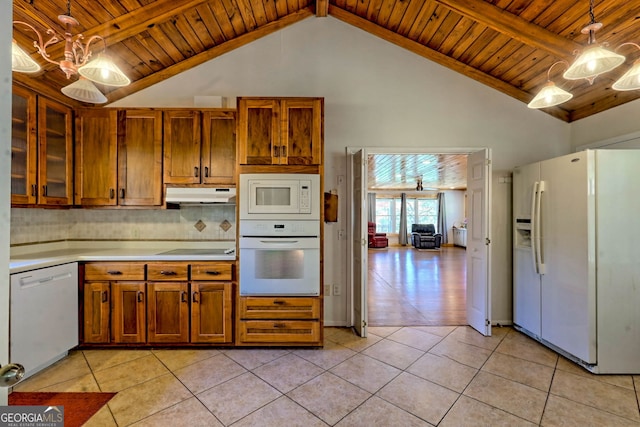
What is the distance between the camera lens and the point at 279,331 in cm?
262

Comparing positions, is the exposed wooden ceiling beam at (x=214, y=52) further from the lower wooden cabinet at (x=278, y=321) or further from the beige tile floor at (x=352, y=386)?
the beige tile floor at (x=352, y=386)

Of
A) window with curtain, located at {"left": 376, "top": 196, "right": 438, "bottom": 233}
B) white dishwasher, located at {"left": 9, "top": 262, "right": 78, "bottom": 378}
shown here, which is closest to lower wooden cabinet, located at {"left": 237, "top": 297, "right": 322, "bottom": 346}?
white dishwasher, located at {"left": 9, "top": 262, "right": 78, "bottom": 378}

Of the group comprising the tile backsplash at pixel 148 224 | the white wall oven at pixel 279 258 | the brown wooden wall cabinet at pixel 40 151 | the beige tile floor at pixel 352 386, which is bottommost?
the beige tile floor at pixel 352 386

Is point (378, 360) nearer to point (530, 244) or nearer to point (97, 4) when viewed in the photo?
point (530, 244)

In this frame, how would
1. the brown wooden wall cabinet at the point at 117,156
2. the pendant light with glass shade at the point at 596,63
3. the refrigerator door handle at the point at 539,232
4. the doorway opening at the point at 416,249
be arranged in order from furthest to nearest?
the doorway opening at the point at 416,249
the brown wooden wall cabinet at the point at 117,156
the refrigerator door handle at the point at 539,232
the pendant light with glass shade at the point at 596,63

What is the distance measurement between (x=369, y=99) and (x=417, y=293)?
319 centimetres

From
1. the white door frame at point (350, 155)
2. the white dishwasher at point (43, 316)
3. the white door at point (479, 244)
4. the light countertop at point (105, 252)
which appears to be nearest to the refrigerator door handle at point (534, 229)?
the white door at point (479, 244)

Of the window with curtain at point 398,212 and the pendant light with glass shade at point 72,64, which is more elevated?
the pendant light with glass shade at point 72,64

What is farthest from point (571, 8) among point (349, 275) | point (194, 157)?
point (194, 157)

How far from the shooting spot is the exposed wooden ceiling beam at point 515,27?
2418 millimetres

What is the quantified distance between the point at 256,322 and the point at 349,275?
1174 mm

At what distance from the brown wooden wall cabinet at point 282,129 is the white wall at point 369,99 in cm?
60

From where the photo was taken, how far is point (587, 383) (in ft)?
7.01

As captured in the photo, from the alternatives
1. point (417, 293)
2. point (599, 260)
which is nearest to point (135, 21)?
point (599, 260)
